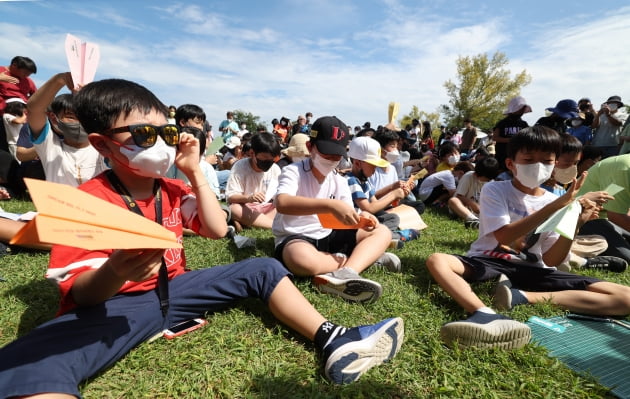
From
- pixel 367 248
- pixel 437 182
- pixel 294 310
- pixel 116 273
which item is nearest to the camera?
pixel 116 273

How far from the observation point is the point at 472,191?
541cm

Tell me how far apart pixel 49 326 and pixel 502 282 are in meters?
2.45

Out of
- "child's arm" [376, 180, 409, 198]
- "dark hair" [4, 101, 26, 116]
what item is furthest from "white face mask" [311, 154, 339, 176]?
"dark hair" [4, 101, 26, 116]

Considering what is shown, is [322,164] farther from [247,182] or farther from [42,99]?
[42,99]

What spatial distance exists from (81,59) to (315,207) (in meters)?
1.70

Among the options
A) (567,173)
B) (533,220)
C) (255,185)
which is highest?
(567,173)

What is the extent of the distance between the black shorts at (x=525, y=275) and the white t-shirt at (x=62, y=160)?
3072 millimetres

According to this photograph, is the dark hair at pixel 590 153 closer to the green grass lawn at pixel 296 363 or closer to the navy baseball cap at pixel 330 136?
the green grass lawn at pixel 296 363

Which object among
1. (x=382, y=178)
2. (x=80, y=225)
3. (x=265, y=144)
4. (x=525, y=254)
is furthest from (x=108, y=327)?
(x=382, y=178)

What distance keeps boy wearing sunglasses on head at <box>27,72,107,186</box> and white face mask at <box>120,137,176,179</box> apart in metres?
1.76

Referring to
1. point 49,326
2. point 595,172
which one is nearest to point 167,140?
point 49,326

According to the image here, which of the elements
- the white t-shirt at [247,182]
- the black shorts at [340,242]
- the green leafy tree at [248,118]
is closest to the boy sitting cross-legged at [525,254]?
the black shorts at [340,242]

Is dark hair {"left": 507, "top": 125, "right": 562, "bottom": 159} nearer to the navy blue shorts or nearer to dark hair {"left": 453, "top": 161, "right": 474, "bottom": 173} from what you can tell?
the navy blue shorts

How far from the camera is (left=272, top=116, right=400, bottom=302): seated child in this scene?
2209 mm
